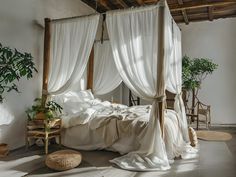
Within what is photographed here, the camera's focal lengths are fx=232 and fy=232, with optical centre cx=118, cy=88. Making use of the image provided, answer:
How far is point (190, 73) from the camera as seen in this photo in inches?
257

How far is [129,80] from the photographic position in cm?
361

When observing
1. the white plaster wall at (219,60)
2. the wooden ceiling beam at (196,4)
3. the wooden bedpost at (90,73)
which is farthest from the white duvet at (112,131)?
the white plaster wall at (219,60)

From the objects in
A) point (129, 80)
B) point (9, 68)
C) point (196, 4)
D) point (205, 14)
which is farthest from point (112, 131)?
point (205, 14)

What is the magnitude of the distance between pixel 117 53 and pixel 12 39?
1.82m

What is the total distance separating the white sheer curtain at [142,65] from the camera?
3.35 m

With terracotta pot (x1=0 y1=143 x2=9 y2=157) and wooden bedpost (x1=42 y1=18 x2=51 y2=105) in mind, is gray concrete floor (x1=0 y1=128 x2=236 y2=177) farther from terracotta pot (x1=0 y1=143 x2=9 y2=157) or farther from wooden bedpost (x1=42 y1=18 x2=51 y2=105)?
wooden bedpost (x1=42 y1=18 x2=51 y2=105)

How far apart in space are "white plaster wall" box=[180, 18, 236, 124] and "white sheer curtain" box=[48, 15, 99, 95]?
432 cm

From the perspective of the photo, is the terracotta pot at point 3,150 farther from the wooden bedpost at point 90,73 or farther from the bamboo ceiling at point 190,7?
the bamboo ceiling at point 190,7

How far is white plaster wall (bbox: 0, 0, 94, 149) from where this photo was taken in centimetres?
385

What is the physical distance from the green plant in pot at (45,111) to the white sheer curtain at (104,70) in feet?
5.30

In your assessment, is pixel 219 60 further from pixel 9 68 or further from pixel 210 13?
pixel 9 68

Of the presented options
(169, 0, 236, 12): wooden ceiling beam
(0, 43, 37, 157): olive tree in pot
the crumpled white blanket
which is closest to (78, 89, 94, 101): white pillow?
the crumpled white blanket

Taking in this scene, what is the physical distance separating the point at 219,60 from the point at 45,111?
5319 mm

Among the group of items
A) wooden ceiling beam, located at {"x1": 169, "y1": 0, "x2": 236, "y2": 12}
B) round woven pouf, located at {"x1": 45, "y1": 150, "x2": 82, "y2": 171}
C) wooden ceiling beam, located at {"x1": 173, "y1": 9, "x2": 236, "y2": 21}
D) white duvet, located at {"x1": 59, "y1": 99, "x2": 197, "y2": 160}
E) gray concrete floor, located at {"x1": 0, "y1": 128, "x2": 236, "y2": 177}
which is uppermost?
wooden ceiling beam, located at {"x1": 173, "y1": 9, "x2": 236, "y2": 21}
